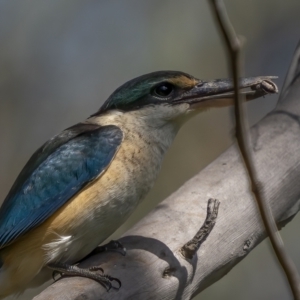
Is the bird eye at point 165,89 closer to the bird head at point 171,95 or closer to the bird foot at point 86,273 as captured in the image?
the bird head at point 171,95

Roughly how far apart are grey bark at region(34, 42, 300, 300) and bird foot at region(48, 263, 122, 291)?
3 centimetres

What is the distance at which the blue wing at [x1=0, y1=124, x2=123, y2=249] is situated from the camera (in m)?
3.55

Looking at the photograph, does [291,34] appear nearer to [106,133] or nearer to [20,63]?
[20,63]

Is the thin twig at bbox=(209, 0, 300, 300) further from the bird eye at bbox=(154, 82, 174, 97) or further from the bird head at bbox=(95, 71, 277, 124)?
the bird eye at bbox=(154, 82, 174, 97)

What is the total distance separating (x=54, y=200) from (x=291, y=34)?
4.36 m

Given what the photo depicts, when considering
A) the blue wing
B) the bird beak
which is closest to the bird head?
the bird beak

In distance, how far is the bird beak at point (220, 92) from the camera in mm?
3502

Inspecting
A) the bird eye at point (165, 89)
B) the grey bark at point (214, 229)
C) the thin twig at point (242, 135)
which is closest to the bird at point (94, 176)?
the bird eye at point (165, 89)

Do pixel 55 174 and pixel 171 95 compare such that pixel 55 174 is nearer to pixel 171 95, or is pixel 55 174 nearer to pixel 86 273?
pixel 86 273

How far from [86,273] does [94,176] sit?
488 mm

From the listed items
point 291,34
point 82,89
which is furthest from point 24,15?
point 291,34

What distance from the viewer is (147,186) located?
3680mm

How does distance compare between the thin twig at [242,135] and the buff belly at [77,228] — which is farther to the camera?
the buff belly at [77,228]

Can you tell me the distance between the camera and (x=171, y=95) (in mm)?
3826
